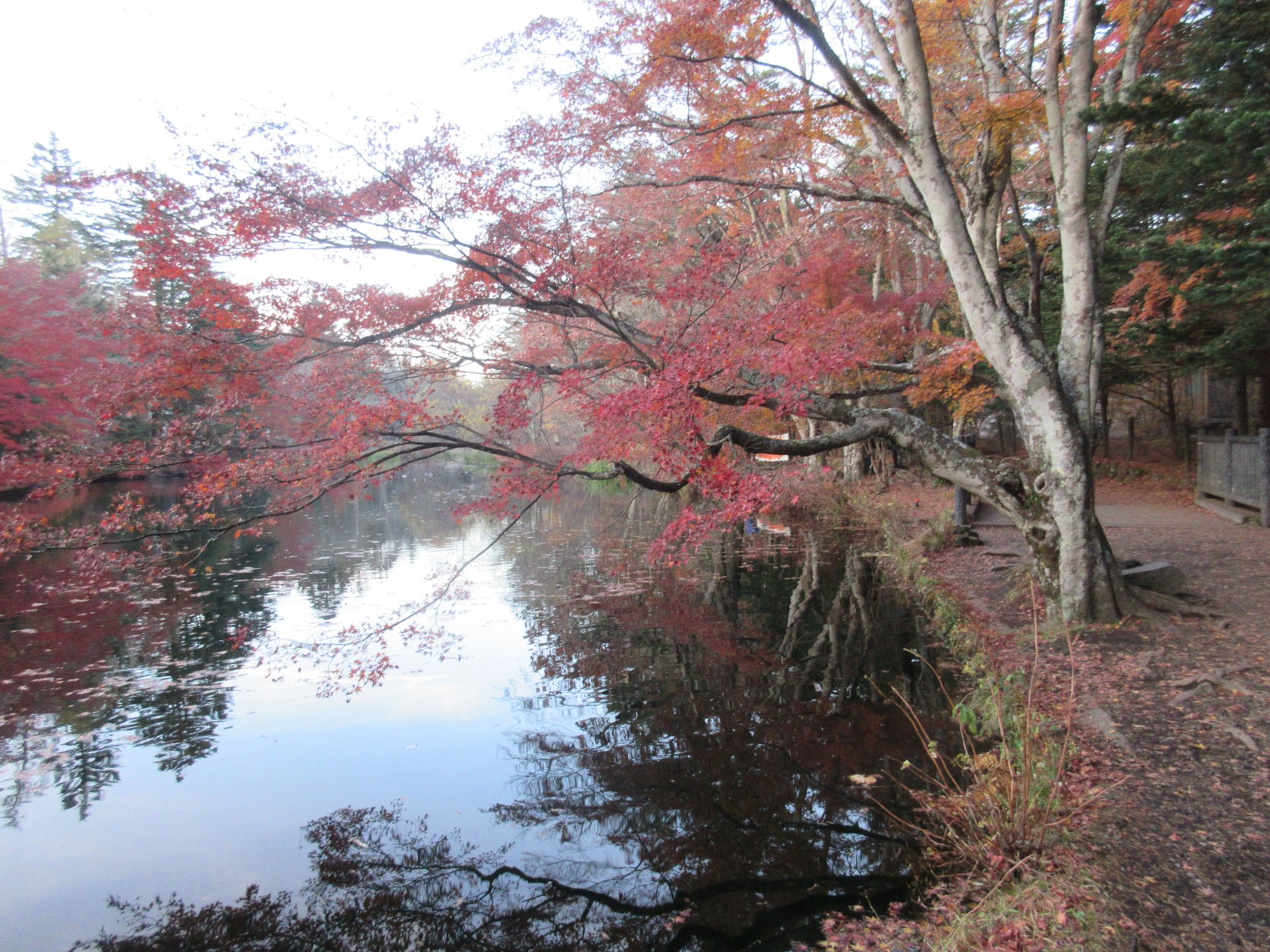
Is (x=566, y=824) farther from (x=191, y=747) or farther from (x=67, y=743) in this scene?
(x=67, y=743)

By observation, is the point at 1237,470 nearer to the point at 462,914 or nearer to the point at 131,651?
the point at 462,914

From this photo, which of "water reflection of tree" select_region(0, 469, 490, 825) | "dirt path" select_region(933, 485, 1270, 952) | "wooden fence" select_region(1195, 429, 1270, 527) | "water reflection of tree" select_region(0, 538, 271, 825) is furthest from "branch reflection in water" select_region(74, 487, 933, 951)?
"wooden fence" select_region(1195, 429, 1270, 527)

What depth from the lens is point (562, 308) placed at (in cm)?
703

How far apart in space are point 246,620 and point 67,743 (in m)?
4.00

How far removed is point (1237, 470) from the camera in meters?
11.6

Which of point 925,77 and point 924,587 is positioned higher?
point 925,77

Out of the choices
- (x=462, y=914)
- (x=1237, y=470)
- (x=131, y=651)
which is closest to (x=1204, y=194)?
(x=1237, y=470)

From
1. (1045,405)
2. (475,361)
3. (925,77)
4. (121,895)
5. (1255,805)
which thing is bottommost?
(121,895)

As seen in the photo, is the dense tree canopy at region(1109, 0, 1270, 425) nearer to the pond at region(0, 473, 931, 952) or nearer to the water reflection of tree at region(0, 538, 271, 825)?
the pond at region(0, 473, 931, 952)

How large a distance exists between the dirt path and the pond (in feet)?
3.99

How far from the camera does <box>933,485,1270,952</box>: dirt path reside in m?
2.83

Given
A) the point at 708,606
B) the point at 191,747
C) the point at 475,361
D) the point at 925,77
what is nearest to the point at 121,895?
the point at 191,747

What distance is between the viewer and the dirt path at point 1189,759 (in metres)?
2.83

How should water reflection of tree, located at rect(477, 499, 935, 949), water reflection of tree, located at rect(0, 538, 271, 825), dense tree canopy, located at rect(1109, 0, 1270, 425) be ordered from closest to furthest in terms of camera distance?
1. water reflection of tree, located at rect(477, 499, 935, 949)
2. water reflection of tree, located at rect(0, 538, 271, 825)
3. dense tree canopy, located at rect(1109, 0, 1270, 425)
